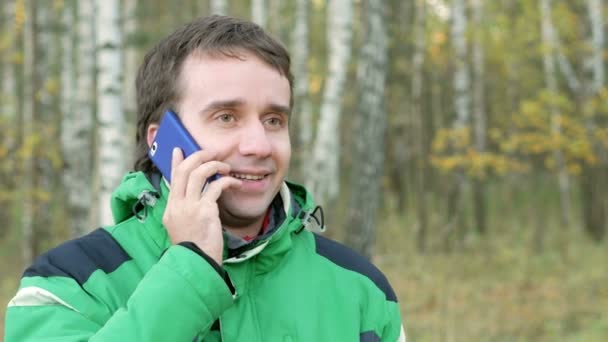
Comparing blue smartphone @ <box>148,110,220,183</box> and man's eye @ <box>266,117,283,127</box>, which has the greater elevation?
man's eye @ <box>266,117,283,127</box>

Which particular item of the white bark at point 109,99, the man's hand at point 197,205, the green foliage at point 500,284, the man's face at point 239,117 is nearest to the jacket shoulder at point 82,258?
the man's hand at point 197,205

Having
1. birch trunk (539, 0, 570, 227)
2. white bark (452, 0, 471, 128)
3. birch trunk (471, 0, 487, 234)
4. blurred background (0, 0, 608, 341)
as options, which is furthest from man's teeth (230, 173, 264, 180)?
birch trunk (539, 0, 570, 227)

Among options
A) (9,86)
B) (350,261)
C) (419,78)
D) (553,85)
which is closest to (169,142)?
(350,261)

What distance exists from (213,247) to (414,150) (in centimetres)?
2421

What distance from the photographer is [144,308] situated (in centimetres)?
174

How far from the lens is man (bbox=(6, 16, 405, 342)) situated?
5.91 ft

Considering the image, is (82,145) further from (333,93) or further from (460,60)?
(460,60)

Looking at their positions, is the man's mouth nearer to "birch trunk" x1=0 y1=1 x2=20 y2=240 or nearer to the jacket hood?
the jacket hood

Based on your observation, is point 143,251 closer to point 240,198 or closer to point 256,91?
point 240,198

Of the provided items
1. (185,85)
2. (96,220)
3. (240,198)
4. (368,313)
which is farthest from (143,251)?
(96,220)

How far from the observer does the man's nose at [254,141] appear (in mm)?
2002

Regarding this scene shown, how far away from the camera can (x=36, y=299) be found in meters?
1.85

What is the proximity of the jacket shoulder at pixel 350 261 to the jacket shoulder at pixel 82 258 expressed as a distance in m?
0.55

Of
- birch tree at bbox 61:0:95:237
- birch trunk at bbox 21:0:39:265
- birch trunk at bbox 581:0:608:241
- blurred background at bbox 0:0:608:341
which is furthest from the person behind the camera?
birch trunk at bbox 581:0:608:241
